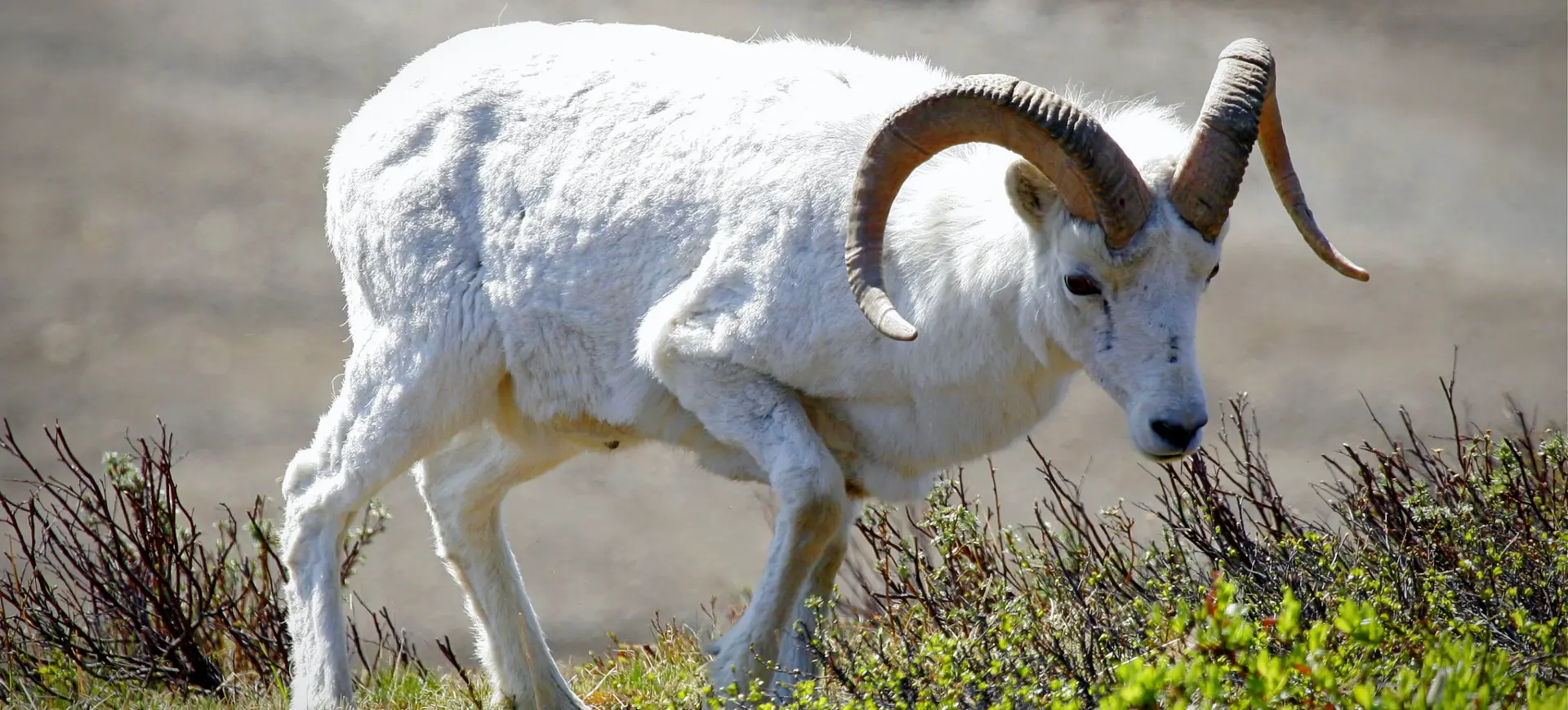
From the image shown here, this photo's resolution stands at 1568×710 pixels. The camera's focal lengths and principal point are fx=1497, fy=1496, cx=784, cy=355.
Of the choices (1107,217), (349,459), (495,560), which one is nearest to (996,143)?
(1107,217)

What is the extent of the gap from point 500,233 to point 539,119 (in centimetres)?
47

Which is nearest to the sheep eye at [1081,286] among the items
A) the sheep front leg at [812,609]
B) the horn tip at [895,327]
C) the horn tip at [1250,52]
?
the horn tip at [895,327]

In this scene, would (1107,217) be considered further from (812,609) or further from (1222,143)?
(812,609)

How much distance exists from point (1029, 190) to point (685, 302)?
122cm

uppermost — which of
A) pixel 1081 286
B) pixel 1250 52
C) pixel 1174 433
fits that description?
pixel 1250 52

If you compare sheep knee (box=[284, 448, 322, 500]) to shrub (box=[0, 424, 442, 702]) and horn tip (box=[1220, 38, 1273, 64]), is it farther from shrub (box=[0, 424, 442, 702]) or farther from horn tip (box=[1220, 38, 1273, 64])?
horn tip (box=[1220, 38, 1273, 64])

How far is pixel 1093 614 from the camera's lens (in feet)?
14.5

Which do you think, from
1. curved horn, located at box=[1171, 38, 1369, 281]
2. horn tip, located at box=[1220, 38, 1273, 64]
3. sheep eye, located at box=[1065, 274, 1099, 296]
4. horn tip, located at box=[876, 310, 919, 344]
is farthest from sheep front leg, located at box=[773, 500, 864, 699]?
horn tip, located at box=[1220, 38, 1273, 64]

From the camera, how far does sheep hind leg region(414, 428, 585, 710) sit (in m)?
5.94

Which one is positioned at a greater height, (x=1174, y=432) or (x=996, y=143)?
(x=996, y=143)

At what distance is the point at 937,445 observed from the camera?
15.7 ft

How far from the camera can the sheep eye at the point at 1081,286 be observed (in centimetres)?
416

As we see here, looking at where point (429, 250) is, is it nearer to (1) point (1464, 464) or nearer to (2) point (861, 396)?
(2) point (861, 396)

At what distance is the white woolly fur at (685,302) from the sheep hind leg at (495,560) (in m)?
0.01
